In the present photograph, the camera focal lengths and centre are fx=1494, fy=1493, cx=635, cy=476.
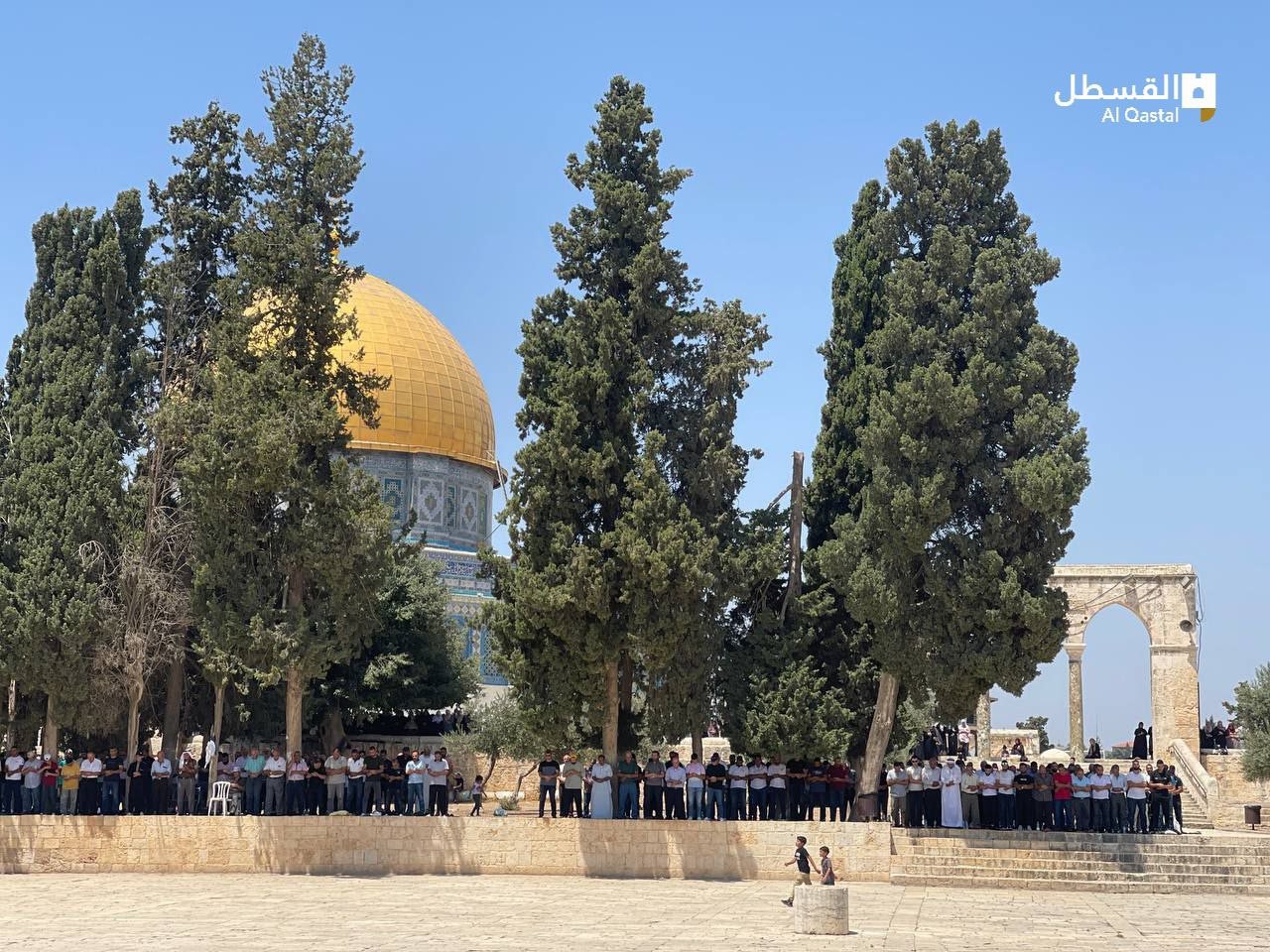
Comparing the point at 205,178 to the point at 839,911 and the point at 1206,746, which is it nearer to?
the point at 839,911

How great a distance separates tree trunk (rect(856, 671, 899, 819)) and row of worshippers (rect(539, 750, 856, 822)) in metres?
0.41

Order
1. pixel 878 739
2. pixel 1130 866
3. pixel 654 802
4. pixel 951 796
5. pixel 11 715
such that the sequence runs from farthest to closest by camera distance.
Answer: pixel 11 715
pixel 878 739
pixel 951 796
pixel 654 802
pixel 1130 866

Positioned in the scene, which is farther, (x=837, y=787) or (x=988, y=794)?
(x=988, y=794)

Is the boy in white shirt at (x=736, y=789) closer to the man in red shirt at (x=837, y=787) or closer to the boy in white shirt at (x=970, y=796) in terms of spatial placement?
the man in red shirt at (x=837, y=787)

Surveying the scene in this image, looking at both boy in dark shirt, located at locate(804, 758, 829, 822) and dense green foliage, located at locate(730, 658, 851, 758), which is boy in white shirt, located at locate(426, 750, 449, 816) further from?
boy in dark shirt, located at locate(804, 758, 829, 822)

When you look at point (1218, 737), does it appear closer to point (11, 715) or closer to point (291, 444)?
point (291, 444)

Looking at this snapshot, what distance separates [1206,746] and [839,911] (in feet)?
60.1

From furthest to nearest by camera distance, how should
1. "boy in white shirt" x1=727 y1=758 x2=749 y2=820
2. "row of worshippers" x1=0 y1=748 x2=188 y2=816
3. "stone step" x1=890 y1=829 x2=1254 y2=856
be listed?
1. "row of worshippers" x1=0 y1=748 x2=188 y2=816
2. "boy in white shirt" x1=727 y1=758 x2=749 y2=820
3. "stone step" x1=890 y1=829 x2=1254 y2=856

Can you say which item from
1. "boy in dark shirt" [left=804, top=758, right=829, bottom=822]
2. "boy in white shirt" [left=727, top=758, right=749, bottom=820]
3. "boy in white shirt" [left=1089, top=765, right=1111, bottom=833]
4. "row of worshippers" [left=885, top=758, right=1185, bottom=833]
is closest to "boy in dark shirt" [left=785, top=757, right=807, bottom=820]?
"boy in dark shirt" [left=804, top=758, right=829, bottom=822]

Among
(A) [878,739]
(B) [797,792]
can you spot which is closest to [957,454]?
(A) [878,739]

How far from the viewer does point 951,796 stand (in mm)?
18625

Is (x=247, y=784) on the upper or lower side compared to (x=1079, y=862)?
upper

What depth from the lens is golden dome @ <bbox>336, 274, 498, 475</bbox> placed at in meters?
37.4

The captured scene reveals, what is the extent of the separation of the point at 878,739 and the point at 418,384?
71.1ft
